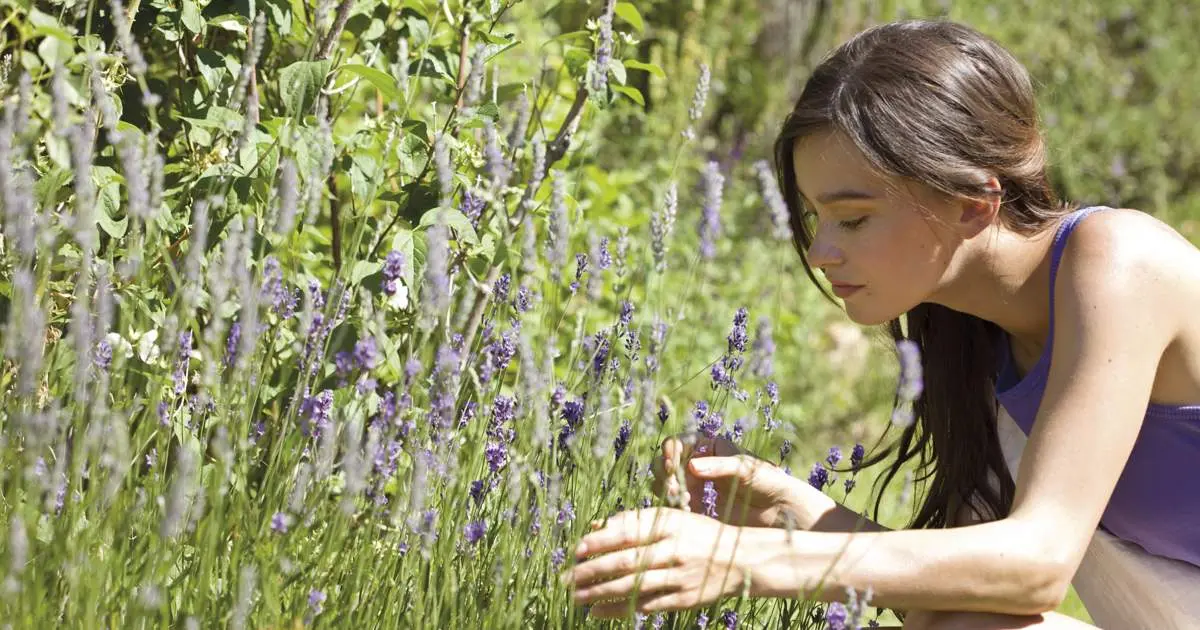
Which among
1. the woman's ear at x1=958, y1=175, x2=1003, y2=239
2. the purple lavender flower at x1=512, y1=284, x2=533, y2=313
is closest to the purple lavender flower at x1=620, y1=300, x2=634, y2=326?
the purple lavender flower at x1=512, y1=284, x2=533, y2=313

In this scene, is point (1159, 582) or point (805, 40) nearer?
point (1159, 582)

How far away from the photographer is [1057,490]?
1791 millimetres

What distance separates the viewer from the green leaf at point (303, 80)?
6.59 ft

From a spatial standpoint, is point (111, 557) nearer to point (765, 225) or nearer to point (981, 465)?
point (981, 465)

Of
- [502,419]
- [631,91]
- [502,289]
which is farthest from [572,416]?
[631,91]

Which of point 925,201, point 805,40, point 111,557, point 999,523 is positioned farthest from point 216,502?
point 805,40

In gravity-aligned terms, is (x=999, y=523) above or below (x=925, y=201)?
below

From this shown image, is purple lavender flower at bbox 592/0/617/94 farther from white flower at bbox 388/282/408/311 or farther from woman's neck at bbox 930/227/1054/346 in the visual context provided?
woman's neck at bbox 930/227/1054/346

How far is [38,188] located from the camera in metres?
1.91

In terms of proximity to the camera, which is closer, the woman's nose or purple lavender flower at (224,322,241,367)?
Result: purple lavender flower at (224,322,241,367)

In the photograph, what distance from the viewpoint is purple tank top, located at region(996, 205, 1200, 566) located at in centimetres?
210

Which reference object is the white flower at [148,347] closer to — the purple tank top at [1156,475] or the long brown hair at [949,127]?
the long brown hair at [949,127]

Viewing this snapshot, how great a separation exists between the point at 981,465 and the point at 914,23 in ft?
2.69

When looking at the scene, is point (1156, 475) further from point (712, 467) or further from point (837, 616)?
point (837, 616)
